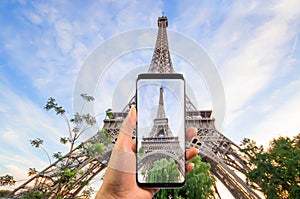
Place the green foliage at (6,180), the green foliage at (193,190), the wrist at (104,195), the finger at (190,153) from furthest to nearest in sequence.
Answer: the green foliage at (193,190) → the green foliage at (6,180) → the finger at (190,153) → the wrist at (104,195)

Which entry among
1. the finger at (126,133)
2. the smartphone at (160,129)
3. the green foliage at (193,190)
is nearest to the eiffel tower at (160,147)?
the smartphone at (160,129)

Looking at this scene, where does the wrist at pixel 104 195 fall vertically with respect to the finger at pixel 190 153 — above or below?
below

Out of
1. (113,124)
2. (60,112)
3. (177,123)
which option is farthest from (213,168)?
(177,123)

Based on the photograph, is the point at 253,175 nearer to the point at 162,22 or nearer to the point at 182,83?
the point at 182,83

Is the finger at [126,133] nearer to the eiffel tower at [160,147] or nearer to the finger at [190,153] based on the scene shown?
the eiffel tower at [160,147]

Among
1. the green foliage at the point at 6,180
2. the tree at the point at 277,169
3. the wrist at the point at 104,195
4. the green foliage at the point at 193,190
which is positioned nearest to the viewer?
the wrist at the point at 104,195

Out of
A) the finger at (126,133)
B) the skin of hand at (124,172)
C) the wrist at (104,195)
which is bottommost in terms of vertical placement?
the wrist at (104,195)

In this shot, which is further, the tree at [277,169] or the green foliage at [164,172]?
the tree at [277,169]
